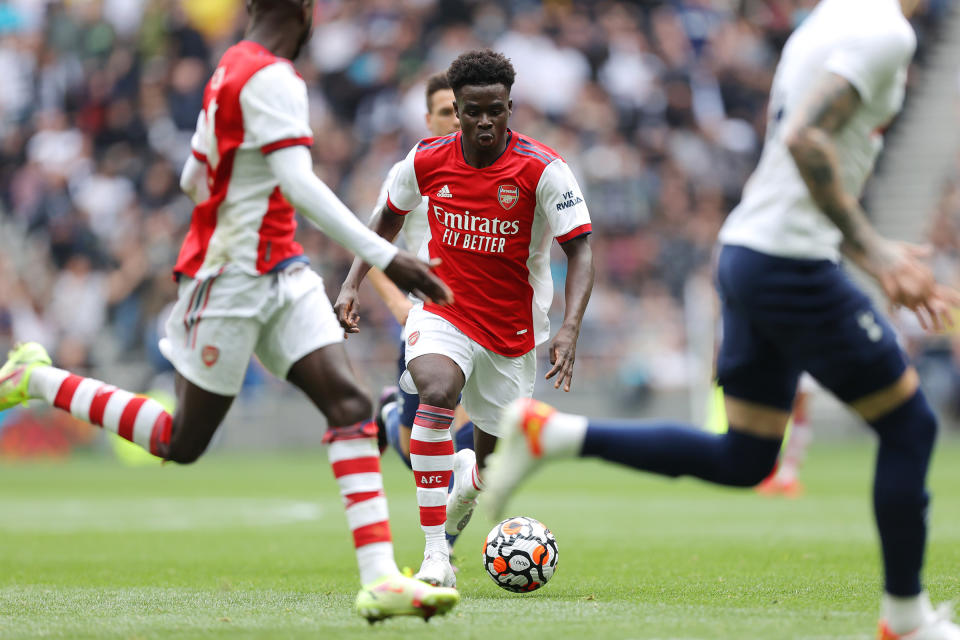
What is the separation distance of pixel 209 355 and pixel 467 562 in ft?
12.3

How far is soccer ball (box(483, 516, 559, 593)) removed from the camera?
22.4 ft

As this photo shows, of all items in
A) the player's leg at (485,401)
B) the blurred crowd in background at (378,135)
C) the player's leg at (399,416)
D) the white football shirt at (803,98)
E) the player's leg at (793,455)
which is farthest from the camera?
the blurred crowd in background at (378,135)

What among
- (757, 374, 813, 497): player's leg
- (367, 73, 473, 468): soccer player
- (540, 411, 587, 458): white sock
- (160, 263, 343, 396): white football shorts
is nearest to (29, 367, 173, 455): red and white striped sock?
(160, 263, 343, 396): white football shorts

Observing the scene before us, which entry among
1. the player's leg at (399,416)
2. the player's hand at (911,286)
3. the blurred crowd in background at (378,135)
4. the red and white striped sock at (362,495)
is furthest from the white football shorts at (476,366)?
the blurred crowd in background at (378,135)

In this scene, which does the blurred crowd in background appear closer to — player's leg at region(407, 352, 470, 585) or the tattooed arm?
player's leg at region(407, 352, 470, 585)

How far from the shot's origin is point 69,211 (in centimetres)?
2181

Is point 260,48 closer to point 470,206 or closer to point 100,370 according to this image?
point 470,206

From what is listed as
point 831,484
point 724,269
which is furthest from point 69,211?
point 724,269

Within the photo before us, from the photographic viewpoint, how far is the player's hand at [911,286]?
4.37 metres

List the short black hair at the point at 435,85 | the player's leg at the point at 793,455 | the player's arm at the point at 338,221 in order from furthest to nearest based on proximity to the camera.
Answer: the player's leg at the point at 793,455, the short black hair at the point at 435,85, the player's arm at the point at 338,221

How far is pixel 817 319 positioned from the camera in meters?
4.64

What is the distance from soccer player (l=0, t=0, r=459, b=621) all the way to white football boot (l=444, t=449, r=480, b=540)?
6.71 ft

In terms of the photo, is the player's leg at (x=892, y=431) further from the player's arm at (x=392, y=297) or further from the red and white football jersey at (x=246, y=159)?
the player's arm at (x=392, y=297)

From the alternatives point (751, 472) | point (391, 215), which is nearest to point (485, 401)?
point (391, 215)
